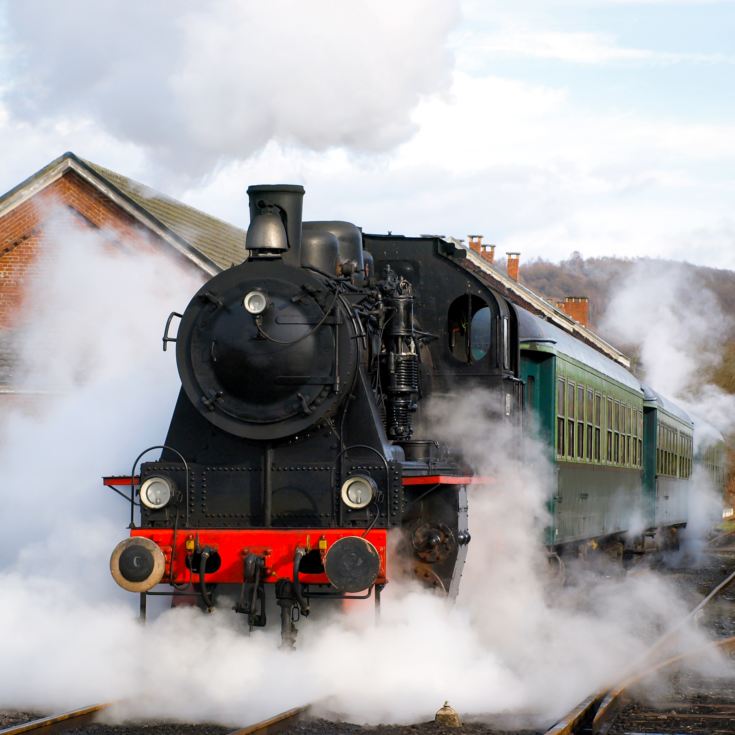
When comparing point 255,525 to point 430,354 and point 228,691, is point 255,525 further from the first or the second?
point 430,354

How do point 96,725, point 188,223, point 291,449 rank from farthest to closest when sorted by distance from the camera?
point 188,223
point 291,449
point 96,725

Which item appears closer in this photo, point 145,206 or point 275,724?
point 275,724

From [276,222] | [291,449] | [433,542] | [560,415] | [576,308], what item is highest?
[576,308]

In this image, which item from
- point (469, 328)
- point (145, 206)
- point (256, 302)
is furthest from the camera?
point (145, 206)

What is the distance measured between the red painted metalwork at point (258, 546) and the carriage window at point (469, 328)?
1.87m

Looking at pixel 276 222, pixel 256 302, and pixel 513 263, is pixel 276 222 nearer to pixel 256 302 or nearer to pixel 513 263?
pixel 256 302

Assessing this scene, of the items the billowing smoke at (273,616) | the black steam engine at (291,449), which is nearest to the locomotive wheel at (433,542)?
the black steam engine at (291,449)

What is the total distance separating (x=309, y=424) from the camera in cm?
700

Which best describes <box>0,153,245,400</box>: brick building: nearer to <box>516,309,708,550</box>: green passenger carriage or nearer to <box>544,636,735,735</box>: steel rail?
<box>516,309,708,550</box>: green passenger carriage

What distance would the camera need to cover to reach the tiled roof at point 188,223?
54.4ft

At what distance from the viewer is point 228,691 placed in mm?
6512

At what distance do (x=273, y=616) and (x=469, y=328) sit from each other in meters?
2.32

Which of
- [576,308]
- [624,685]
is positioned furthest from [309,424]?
[576,308]

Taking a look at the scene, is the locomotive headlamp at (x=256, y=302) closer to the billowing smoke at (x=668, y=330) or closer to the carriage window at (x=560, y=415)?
the carriage window at (x=560, y=415)
